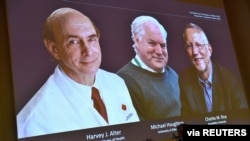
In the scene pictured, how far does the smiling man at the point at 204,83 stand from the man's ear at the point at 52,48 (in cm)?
88

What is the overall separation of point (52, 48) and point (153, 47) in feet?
2.29

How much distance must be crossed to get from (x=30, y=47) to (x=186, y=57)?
110 cm

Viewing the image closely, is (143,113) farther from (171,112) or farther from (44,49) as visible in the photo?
(44,49)

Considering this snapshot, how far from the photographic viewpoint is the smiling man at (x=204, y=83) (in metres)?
2.13

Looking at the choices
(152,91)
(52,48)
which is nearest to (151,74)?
(152,91)

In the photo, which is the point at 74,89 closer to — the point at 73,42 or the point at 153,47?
the point at 73,42

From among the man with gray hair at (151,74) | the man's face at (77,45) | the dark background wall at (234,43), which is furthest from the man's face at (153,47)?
the dark background wall at (234,43)

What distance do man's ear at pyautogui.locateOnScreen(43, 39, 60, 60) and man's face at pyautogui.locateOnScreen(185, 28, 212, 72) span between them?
981mm

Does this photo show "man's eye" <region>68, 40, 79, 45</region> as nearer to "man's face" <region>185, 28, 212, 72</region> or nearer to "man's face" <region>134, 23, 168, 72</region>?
"man's face" <region>134, 23, 168, 72</region>

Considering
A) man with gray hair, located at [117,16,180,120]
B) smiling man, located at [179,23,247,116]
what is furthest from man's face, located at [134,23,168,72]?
smiling man, located at [179,23,247,116]

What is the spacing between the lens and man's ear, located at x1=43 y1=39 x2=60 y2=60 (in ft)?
5.29

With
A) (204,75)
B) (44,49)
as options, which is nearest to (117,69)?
(44,49)

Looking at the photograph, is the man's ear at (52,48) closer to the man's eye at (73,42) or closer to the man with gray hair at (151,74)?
the man's eye at (73,42)

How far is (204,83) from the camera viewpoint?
2.24 m
